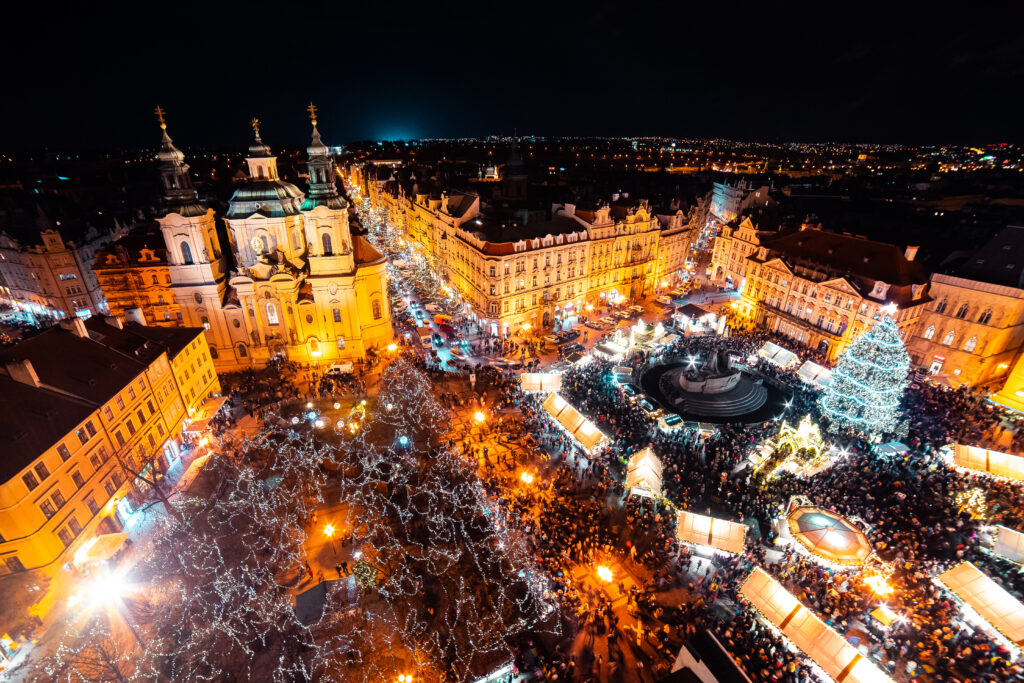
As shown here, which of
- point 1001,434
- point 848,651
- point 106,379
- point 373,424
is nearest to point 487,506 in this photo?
point 373,424

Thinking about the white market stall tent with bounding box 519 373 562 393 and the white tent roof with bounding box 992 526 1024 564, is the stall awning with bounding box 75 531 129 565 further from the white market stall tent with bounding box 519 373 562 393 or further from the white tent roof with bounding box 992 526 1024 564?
the white tent roof with bounding box 992 526 1024 564

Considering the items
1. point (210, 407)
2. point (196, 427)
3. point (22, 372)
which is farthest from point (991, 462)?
point (22, 372)

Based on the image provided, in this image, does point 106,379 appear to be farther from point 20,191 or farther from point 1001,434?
point 20,191

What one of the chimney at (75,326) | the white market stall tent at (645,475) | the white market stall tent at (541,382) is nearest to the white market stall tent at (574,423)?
the white market stall tent at (541,382)

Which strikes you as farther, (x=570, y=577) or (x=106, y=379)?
(x=106, y=379)

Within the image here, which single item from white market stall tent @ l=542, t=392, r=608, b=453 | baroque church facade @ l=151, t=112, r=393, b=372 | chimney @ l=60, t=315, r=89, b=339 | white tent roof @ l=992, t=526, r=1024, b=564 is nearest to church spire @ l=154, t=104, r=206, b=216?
baroque church facade @ l=151, t=112, r=393, b=372

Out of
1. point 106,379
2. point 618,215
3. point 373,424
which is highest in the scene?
point 618,215

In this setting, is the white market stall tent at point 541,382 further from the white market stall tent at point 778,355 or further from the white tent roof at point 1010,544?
the white tent roof at point 1010,544
